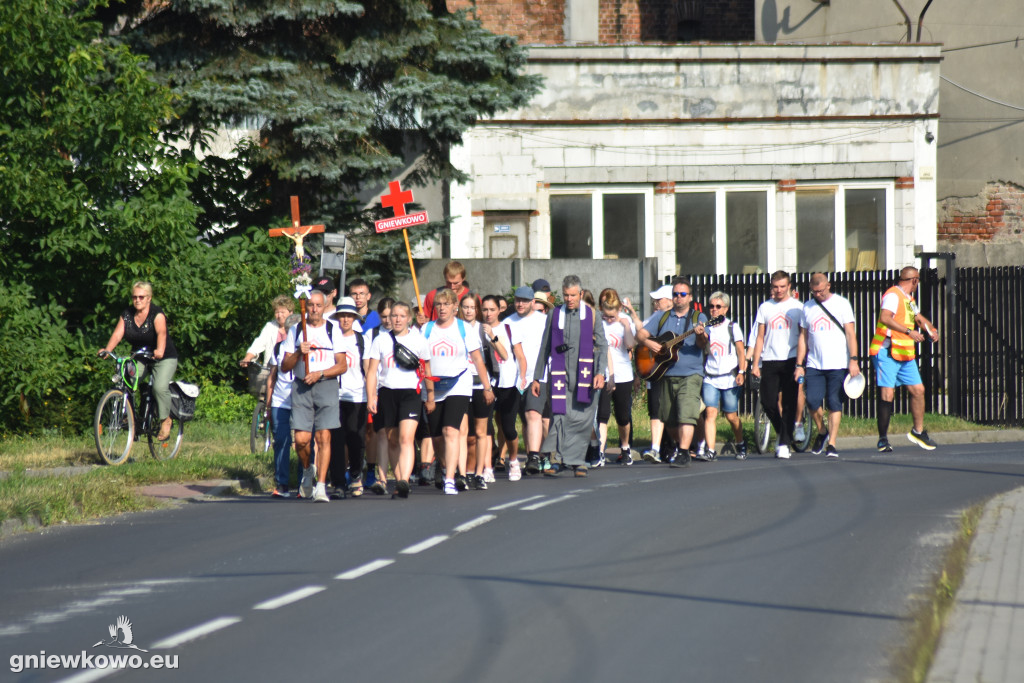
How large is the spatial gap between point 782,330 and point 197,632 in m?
10.1

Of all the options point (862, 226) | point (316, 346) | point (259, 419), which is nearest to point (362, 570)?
point (316, 346)

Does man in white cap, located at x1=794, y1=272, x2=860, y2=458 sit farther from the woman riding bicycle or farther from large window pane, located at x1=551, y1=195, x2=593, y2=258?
large window pane, located at x1=551, y1=195, x2=593, y2=258

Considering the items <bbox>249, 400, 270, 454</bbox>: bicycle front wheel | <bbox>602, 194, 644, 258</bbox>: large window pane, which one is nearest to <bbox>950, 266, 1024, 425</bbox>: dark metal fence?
<bbox>602, 194, 644, 258</bbox>: large window pane

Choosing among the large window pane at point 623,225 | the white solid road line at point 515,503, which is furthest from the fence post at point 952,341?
the white solid road line at point 515,503

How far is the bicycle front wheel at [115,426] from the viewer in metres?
13.5

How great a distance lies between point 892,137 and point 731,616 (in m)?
21.2

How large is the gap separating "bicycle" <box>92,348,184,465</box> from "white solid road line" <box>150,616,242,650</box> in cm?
701

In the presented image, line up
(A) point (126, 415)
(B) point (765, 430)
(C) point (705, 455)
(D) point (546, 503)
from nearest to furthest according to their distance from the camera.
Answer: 1. (D) point (546, 503)
2. (A) point (126, 415)
3. (C) point (705, 455)
4. (B) point (765, 430)

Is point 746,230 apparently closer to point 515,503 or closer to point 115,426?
point 115,426

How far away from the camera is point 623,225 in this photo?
26.0 metres

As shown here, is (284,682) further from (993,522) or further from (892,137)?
(892,137)

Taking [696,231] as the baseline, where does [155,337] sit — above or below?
below

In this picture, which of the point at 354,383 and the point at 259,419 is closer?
the point at 354,383

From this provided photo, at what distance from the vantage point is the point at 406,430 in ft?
38.8
